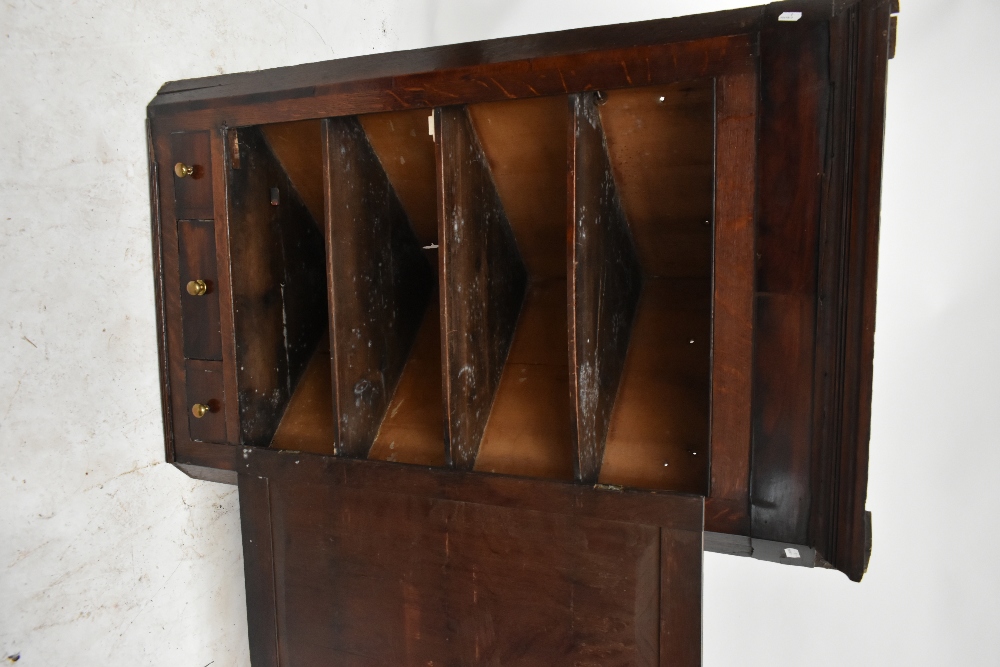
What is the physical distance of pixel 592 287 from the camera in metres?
1.23

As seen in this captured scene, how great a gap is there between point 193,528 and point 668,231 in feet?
4.61

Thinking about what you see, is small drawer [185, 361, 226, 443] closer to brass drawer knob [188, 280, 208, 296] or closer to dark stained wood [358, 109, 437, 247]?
brass drawer knob [188, 280, 208, 296]

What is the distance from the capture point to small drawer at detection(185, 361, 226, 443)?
4.85ft

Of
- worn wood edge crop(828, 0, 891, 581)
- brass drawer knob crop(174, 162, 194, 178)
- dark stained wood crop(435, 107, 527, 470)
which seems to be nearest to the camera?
worn wood edge crop(828, 0, 891, 581)

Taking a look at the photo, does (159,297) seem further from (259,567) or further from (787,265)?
(787,265)

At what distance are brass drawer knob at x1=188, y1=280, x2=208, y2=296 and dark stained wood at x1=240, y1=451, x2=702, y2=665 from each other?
38cm

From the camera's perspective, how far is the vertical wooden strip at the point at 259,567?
1436 mm

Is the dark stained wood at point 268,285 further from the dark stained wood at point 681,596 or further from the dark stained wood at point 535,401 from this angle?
the dark stained wood at point 681,596

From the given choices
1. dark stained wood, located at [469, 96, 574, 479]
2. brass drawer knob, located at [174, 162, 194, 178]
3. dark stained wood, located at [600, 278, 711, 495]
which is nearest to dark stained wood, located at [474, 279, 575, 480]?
dark stained wood, located at [469, 96, 574, 479]

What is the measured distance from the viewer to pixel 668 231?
1.48 meters

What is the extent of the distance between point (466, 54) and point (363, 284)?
53cm

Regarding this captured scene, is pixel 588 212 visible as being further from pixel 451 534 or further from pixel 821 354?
pixel 451 534

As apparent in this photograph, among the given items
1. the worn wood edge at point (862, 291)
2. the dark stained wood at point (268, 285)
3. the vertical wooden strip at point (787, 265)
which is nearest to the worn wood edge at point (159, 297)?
the dark stained wood at point (268, 285)

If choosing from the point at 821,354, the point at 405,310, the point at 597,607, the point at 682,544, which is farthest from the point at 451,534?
the point at 821,354
